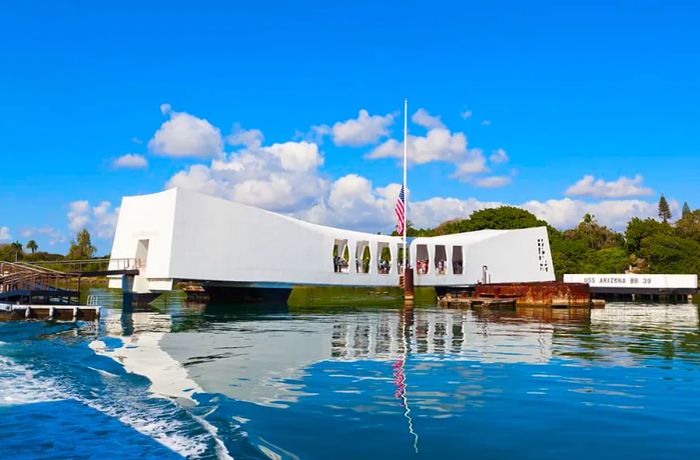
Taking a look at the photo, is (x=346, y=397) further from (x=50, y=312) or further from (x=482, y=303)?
(x=482, y=303)

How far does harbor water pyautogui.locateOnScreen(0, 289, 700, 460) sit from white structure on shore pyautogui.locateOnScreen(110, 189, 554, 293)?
45.4 ft

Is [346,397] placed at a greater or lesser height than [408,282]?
lesser

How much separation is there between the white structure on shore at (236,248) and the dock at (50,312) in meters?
7.41

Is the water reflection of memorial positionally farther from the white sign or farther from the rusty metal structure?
the white sign

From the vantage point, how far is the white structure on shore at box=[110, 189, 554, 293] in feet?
105

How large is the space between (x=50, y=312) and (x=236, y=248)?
11.9 metres

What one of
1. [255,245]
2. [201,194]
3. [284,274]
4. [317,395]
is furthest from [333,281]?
[317,395]

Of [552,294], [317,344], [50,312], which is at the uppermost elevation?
[552,294]

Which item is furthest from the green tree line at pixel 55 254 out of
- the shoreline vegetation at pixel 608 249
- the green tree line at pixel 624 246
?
the green tree line at pixel 624 246

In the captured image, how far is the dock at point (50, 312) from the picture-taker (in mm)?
23281

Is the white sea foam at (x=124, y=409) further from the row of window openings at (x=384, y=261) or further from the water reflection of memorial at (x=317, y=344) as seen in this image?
the row of window openings at (x=384, y=261)

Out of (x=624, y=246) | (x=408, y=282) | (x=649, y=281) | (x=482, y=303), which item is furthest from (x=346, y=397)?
(x=624, y=246)

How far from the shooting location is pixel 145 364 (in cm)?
1254

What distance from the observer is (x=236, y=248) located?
34.2 meters
